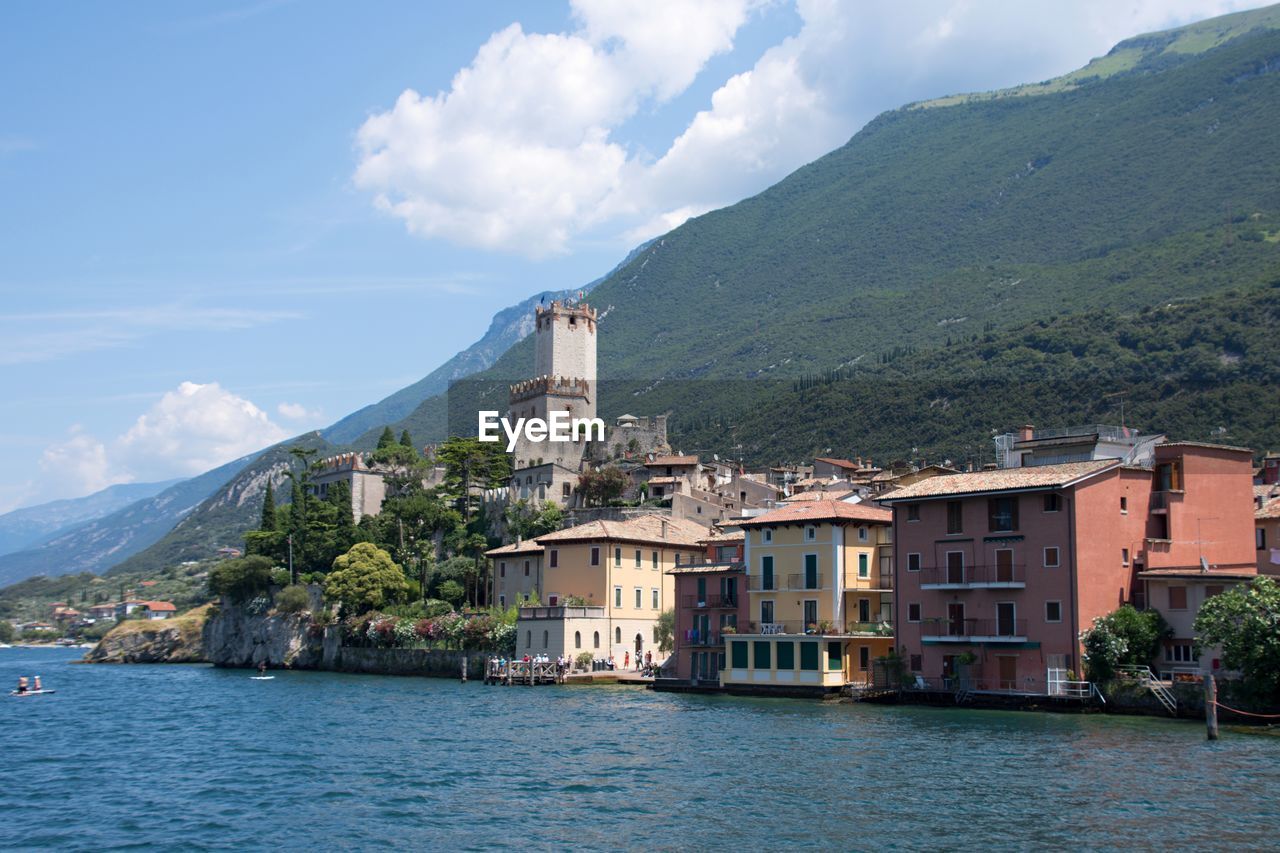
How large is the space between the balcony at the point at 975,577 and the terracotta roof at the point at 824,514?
5.66 meters

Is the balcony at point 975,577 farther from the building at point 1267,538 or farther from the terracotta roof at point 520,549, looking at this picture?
the terracotta roof at point 520,549

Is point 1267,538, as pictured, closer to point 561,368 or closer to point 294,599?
point 294,599

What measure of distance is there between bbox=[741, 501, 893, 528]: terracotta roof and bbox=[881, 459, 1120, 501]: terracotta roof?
9.67 feet

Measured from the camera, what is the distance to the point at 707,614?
64500 mm

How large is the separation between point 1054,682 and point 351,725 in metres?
26.2

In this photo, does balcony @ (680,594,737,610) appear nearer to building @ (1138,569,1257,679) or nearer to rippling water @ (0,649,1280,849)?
rippling water @ (0,649,1280,849)

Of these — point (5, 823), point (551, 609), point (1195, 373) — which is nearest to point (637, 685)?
point (551, 609)

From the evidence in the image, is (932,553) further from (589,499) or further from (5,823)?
(589,499)

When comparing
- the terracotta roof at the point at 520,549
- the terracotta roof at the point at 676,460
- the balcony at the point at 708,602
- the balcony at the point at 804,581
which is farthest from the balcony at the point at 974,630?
the terracotta roof at the point at 676,460

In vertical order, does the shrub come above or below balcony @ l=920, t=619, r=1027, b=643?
above

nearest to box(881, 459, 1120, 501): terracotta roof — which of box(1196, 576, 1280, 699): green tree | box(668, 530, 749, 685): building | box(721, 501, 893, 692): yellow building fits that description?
box(721, 501, 893, 692): yellow building

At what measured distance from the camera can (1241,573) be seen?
49406mm

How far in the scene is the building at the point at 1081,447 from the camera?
180ft

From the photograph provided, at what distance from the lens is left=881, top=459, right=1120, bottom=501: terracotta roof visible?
5084 cm
